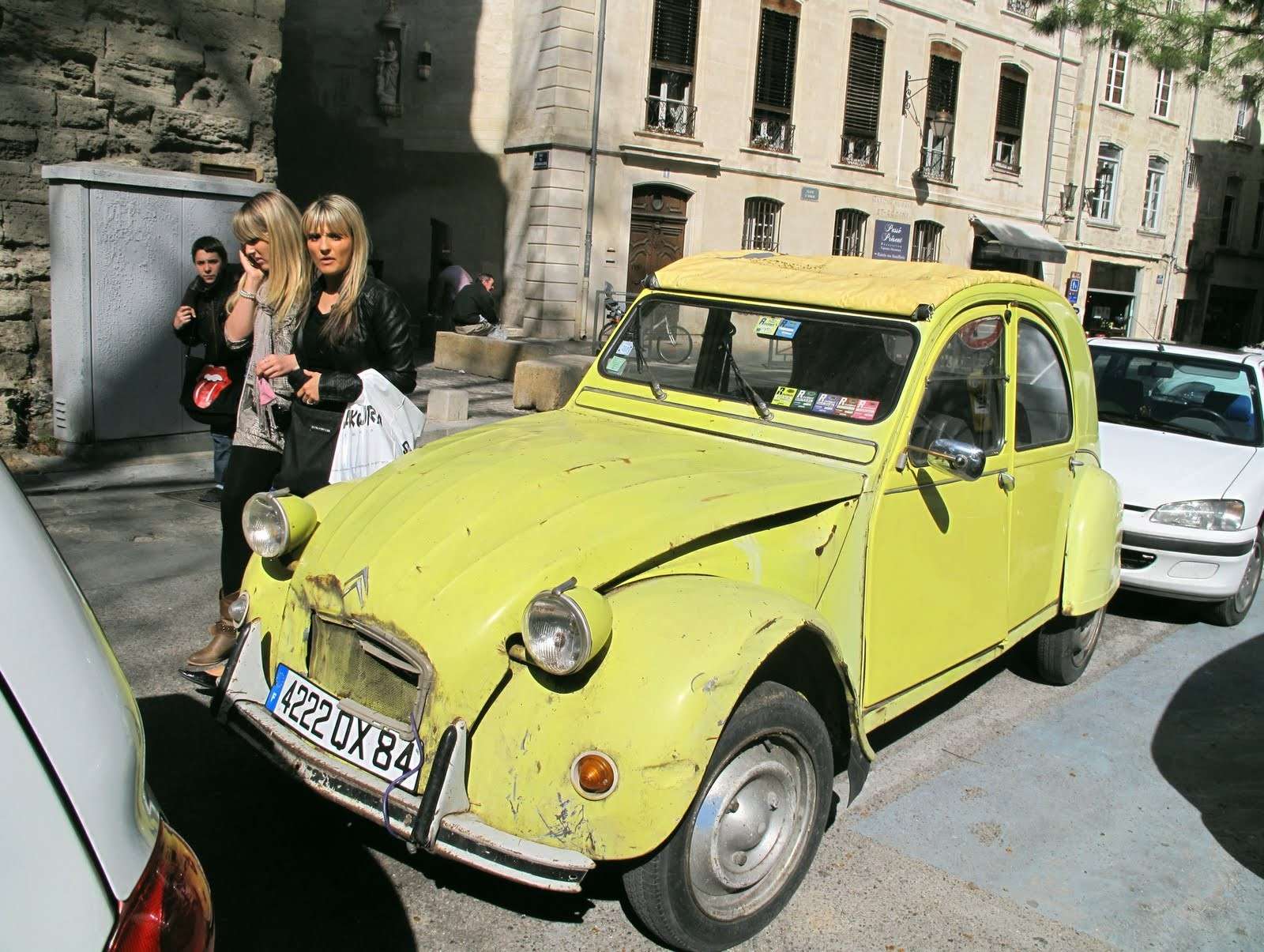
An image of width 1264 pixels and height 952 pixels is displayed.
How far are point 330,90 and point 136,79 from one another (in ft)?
48.5

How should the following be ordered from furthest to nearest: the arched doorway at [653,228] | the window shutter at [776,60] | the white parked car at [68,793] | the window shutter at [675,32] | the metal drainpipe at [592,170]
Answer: the window shutter at [776,60]
the arched doorway at [653,228]
the window shutter at [675,32]
the metal drainpipe at [592,170]
the white parked car at [68,793]

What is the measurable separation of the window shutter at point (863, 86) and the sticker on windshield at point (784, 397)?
2153cm

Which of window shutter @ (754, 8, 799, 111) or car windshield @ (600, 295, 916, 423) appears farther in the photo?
window shutter @ (754, 8, 799, 111)

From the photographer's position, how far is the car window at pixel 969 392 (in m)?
3.93

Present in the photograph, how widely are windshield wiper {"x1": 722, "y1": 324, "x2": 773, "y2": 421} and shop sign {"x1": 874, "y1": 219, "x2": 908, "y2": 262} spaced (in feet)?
70.5

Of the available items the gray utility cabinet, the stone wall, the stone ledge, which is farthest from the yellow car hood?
the stone ledge

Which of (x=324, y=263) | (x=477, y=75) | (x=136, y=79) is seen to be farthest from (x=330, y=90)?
(x=324, y=263)

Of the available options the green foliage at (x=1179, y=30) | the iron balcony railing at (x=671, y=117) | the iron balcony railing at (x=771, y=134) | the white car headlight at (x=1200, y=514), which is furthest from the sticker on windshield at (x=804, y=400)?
the iron balcony railing at (x=771, y=134)

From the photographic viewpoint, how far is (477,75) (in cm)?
2144

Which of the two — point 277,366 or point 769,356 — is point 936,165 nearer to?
point 769,356

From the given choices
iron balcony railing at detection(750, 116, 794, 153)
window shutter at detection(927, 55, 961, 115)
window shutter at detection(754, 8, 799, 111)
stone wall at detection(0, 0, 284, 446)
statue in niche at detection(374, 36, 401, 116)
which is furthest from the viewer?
window shutter at detection(927, 55, 961, 115)

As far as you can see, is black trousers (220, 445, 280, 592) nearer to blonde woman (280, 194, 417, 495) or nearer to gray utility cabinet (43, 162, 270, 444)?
blonde woman (280, 194, 417, 495)

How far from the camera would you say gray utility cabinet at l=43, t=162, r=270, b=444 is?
7785mm

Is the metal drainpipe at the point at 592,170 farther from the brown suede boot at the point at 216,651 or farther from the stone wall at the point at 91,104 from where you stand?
the brown suede boot at the point at 216,651
